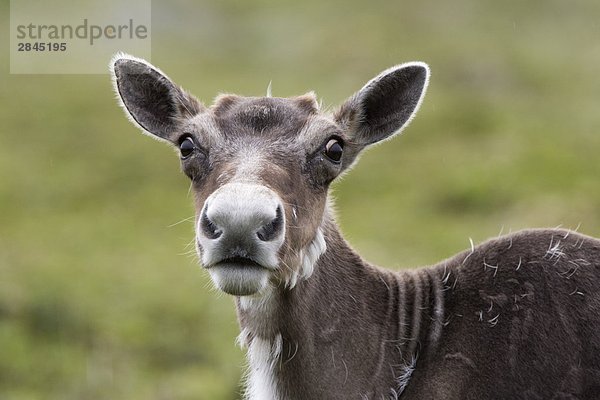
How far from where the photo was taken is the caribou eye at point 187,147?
31.8 feet

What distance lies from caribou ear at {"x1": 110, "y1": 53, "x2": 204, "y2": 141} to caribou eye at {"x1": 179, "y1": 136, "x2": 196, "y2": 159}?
31.0 inches

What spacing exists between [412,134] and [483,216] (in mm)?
9058

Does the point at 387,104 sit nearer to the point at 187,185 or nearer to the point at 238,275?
the point at 238,275

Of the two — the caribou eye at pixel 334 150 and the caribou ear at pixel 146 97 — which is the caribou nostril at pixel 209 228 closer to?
the caribou eye at pixel 334 150

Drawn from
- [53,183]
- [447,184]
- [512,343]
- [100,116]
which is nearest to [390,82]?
[512,343]

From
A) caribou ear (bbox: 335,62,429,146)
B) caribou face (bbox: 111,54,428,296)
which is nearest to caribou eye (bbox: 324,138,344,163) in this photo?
caribou face (bbox: 111,54,428,296)

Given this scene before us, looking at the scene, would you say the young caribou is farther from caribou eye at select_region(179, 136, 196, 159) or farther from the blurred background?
the blurred background

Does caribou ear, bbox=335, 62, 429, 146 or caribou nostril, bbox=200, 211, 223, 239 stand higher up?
caribou ear, bbox=335, 62, 429, 146

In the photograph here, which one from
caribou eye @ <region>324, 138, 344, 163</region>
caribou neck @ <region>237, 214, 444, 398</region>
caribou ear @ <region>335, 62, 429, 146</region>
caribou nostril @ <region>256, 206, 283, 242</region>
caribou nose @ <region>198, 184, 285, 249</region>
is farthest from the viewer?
caribou ear @ <region>335, 62, 429, 146</region>

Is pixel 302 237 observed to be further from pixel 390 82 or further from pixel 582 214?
pixel 582 214

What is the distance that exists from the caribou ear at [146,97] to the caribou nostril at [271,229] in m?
2.31

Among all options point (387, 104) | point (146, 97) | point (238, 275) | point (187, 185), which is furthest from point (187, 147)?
point (187, 185)

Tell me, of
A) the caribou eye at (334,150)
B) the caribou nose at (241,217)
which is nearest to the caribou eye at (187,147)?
the caribou eye at (334,150)

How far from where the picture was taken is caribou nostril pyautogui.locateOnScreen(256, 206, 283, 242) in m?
8.40
